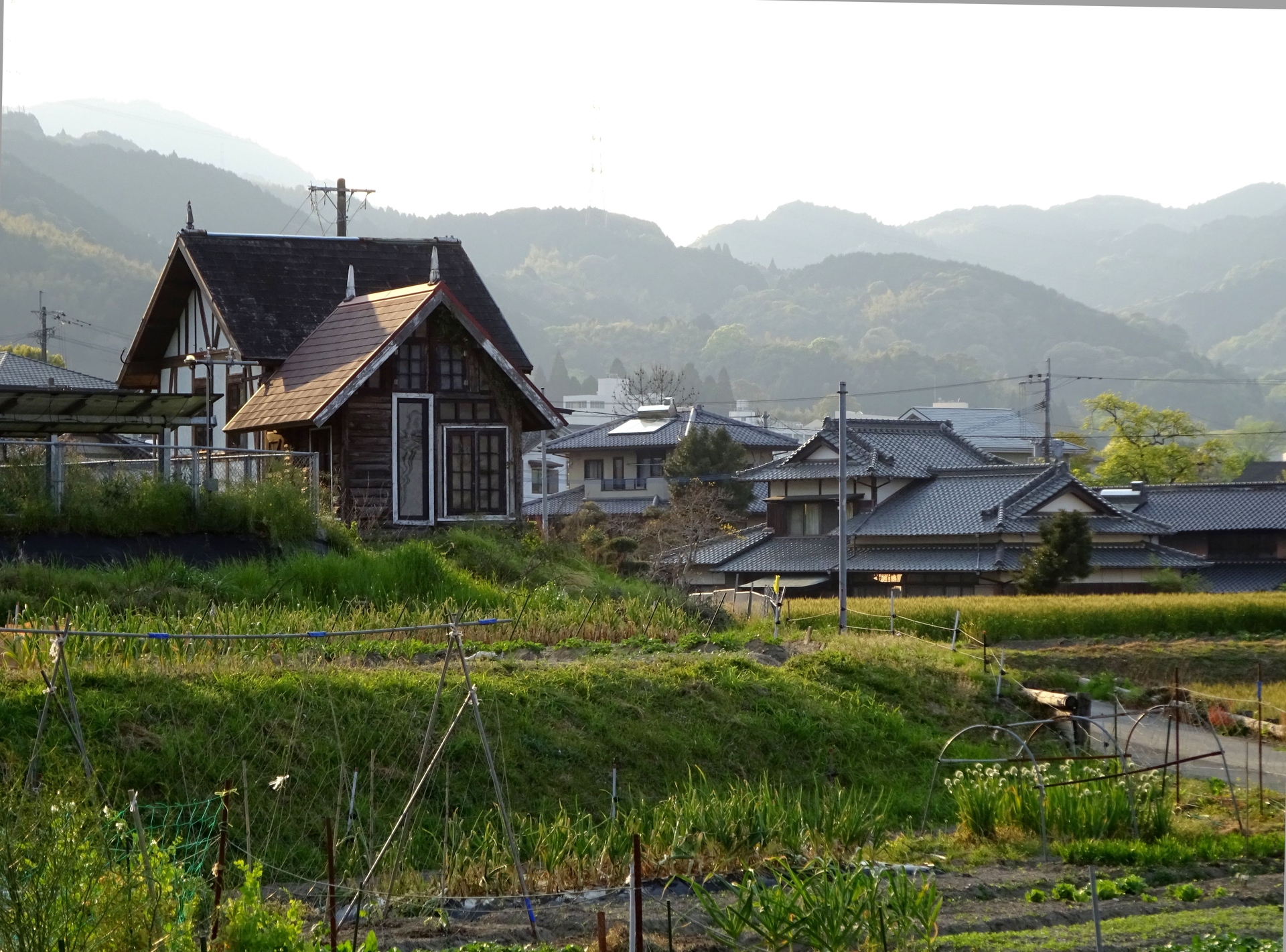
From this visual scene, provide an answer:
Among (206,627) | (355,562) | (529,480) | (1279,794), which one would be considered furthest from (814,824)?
(529,480)

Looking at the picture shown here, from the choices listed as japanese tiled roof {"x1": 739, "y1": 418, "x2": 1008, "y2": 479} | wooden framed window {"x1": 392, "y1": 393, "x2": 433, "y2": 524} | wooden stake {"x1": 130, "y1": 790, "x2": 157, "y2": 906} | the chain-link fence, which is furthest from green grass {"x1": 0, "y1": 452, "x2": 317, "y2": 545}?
japanese tiled roof {"x1": 739, "y1": 418, "x2": 1008, "y2": 479}

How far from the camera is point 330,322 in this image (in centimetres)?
2475

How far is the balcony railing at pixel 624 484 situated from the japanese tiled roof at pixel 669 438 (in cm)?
148

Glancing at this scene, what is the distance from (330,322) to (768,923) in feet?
65.6

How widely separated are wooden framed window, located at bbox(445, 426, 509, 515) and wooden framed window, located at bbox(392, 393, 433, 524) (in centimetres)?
34

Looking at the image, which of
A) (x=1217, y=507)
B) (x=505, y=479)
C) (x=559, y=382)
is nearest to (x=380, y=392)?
(x=505, y=479)

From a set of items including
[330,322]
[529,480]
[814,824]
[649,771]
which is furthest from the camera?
[529,480]

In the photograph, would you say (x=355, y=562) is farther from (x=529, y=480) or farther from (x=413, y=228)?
(x=413, y=228)

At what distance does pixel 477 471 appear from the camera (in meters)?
23.2

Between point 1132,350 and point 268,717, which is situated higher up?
point 1132,350

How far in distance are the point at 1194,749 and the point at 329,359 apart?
49.4ft

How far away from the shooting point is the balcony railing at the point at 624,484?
200ft

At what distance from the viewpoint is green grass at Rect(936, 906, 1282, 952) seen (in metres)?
7.11

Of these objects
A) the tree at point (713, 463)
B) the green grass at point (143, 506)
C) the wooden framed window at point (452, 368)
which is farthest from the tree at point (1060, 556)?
the green grass at point (143, 506)
